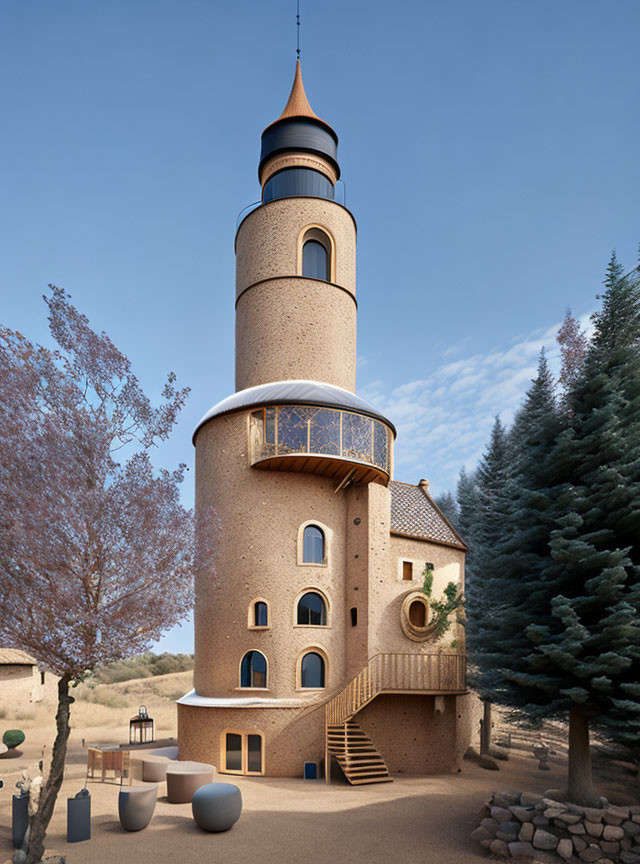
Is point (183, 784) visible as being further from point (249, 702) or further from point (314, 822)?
point (249, 702)

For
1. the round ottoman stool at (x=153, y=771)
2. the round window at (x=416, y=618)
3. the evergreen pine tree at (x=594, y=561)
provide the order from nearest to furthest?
the evergreen pine tree at (x=594, y=561)
the round ottoman stool at (x=153, y=771)
the round window at (x=416, y=618)

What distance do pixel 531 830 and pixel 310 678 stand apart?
9.08m

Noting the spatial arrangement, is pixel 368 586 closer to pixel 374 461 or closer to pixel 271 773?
pixel 374 461

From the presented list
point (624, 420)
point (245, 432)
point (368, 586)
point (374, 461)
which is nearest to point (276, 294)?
point (245, 432)

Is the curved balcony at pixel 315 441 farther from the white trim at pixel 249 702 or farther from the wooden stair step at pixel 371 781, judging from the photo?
the wooden stair step at pixel 371 781

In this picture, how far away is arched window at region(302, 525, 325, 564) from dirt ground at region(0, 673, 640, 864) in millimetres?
6499

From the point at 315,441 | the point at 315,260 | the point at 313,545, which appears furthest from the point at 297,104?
the point at 313,545

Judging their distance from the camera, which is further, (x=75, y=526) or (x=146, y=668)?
(x=146, y=668)

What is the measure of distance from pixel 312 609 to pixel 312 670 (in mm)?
1900

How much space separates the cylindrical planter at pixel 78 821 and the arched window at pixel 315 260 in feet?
59.6

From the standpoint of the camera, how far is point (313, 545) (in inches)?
812

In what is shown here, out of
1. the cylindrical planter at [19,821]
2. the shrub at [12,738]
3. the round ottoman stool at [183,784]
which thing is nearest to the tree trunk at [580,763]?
the round ottoman stool at [183,784]

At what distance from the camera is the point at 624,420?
14188mm

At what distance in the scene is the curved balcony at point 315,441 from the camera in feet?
63.5
